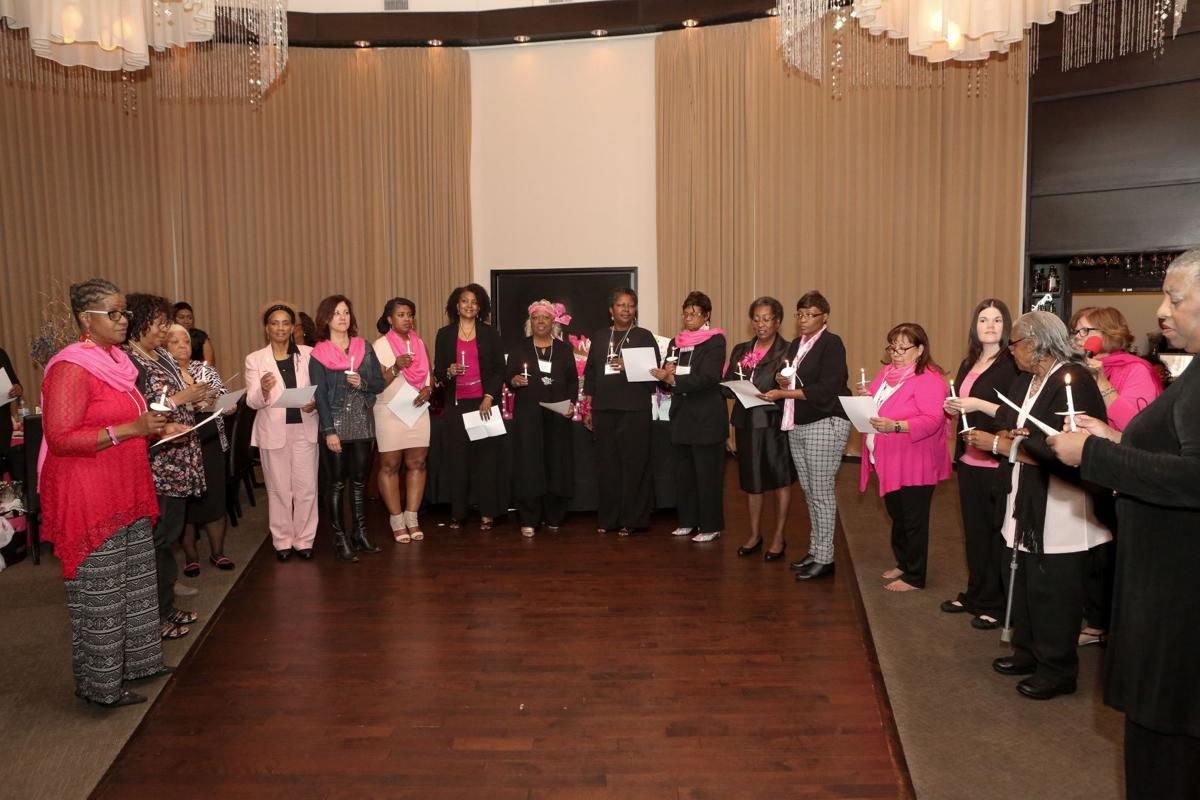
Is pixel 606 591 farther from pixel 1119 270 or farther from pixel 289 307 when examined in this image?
→ pixel 1119 270

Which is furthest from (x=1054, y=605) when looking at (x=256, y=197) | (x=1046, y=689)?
(x=256, y=197)

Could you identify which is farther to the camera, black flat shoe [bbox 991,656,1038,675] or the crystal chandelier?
the crystal chandelier

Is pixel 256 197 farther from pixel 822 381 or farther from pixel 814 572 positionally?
pixel 814 572

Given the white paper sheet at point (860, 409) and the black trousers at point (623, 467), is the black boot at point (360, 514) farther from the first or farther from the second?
the white paper sheet at point (860, 409)

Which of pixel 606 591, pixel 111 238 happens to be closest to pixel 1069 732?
pixel 606 591

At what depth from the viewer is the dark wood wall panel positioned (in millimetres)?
7625

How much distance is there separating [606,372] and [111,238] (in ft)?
23.6

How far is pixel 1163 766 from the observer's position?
2209mm

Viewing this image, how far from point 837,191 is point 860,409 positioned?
5.13 m

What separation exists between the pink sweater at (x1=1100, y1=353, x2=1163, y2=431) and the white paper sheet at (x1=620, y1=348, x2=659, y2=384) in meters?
2.84

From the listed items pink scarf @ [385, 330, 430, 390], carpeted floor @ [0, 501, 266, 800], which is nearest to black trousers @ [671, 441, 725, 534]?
pink scarf @ [385, 330, 430, 390]

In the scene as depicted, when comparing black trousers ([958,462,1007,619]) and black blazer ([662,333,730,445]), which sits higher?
black blazer ([662,333,730,445])

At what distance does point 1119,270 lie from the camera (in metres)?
8.20

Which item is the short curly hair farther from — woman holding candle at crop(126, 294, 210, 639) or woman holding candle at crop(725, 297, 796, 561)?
woman holding candle at crop(725, 297, 796, 561)
